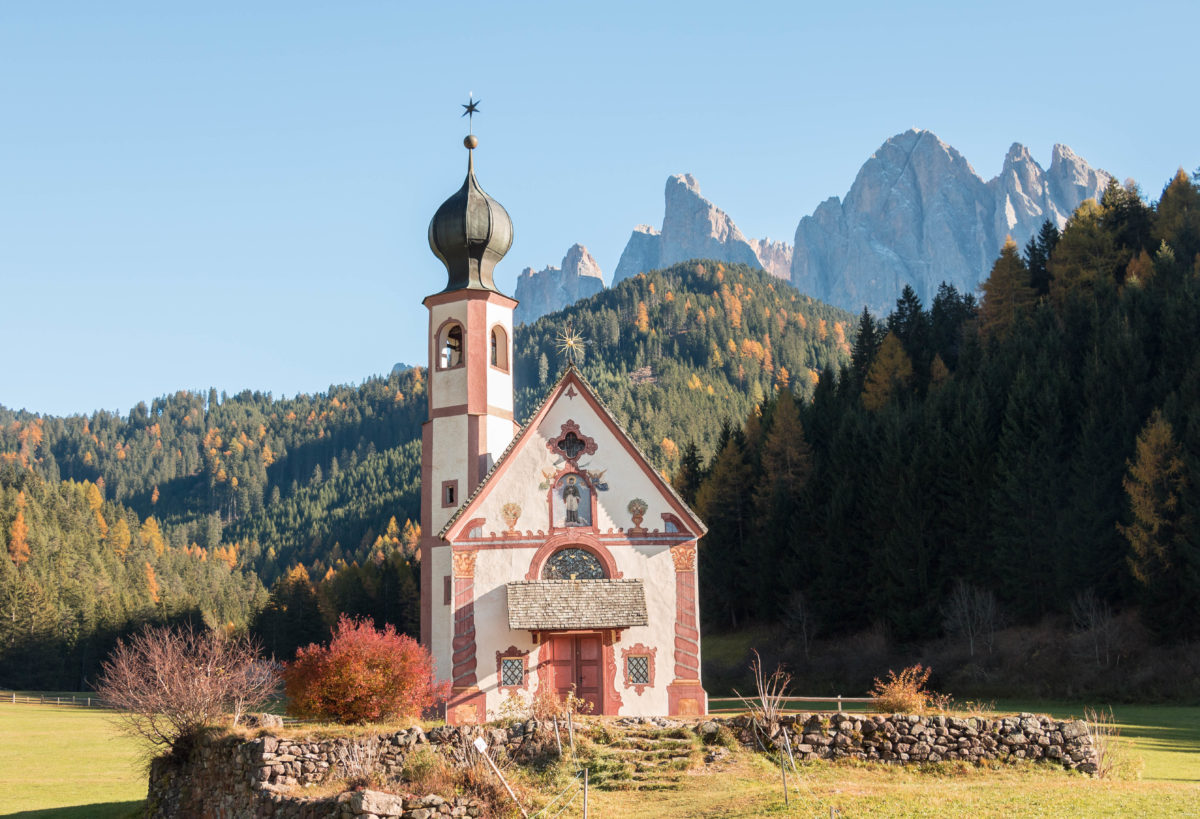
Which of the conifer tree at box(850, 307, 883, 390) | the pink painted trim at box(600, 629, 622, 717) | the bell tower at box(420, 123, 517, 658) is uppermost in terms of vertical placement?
the conifer tree at box(850, 307, 883, 390)

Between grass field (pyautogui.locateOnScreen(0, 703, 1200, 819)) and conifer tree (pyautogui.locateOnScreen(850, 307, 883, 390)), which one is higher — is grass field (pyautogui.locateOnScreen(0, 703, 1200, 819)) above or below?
below

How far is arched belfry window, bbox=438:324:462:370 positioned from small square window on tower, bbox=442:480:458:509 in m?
4.14

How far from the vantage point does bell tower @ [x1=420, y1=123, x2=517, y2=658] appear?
40000mm

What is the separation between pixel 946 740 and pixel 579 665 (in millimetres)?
13969

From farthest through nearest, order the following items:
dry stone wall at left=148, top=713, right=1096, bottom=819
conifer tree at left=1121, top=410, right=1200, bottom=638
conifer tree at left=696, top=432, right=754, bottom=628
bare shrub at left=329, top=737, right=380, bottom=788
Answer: conifer tree at left=696, top=432, right=754, bottom=628 → conifer tree at left=1121, top=410, right=1200, bottom=638 → dry stone wall at left=148, top=713, right=1096, bottom=819 → bare shrub at left=329, top=737, right=380, bottom=788

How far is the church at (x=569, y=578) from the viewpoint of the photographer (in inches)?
1415

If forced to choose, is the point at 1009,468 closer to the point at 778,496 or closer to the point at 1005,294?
the point at 778,496

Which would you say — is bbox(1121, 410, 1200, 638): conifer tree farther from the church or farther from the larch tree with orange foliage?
the larch tree with orange foliage

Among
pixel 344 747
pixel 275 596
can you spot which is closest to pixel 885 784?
pixel 344 747

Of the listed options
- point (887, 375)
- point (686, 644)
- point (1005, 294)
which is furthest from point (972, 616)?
point (1005, 294)

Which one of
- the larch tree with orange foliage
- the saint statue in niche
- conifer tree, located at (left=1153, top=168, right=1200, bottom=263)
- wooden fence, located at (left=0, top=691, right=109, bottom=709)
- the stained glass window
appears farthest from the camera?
the larch tree with orange foliage

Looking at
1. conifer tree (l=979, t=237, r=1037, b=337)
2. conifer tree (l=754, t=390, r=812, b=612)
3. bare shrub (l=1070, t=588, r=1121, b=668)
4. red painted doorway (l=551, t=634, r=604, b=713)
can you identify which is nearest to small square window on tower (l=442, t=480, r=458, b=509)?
red painted doorway (l=551, t=634, r=604, b=713)

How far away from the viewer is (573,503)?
37.3 metres

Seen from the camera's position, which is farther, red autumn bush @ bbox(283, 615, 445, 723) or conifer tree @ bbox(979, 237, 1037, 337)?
conifer tree @ bbox(979, 237, 1037, 337)
